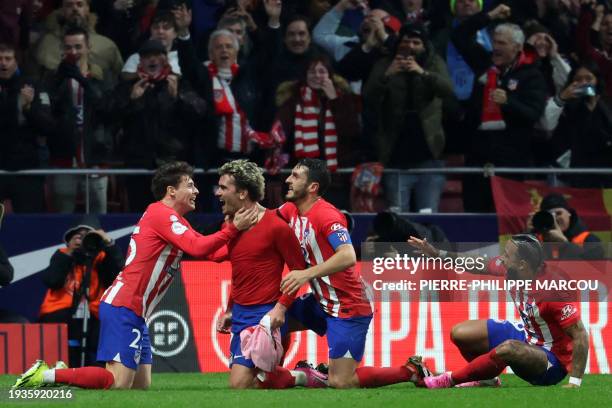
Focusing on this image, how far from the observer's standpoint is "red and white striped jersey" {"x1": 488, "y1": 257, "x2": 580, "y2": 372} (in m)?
12.2

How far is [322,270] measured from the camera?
11945 millimetres

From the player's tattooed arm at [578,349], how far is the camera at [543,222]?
297 centimetres

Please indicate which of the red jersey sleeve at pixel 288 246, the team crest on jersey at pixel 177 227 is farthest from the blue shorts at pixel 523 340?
the team crest on jersey at pixel 177 227

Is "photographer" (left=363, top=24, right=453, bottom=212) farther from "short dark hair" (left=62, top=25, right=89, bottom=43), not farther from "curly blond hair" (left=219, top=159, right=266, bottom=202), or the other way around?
"curly blond hair" (left=219, top=159, right=266, bottom=202)

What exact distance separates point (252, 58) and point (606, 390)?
22.4ft

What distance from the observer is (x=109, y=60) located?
1702 centimetres

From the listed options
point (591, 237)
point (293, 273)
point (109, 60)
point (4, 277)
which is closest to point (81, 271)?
point (4, 277)

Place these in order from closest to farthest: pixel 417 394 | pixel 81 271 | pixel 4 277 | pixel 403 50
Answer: pixel 417 394 → pixel 4 277 → pixel 81 271 → pixel 403 50

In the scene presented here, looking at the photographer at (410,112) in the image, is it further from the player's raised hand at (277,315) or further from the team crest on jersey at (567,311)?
the player's raised hand at (277,315)

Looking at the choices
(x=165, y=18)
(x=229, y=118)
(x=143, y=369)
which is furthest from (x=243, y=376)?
(x=165, y=18)

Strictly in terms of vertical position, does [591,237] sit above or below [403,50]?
below

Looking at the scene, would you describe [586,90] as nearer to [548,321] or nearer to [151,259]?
[548,321]

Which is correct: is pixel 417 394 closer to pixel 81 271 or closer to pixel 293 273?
pixel 293 273

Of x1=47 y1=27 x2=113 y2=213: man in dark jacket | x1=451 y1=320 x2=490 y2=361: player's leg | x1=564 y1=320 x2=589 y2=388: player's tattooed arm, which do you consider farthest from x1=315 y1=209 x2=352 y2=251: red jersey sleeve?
x1=47 y1=27 x2=113 y2=213: man in dark jacket
